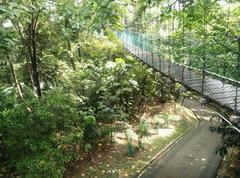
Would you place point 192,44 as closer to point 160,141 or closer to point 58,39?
point 160,141

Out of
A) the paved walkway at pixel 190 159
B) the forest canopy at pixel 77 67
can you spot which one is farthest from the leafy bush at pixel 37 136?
the paved walkway at pixel 190 159

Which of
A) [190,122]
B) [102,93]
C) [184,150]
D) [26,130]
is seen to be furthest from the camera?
[190,122]

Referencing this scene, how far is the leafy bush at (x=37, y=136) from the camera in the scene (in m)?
3.80

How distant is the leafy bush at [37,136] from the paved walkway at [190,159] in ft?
7.13

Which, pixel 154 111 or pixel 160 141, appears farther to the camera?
pixel 154 111

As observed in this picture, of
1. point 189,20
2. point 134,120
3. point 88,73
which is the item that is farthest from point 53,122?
point 134,120

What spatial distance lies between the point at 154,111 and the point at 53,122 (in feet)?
17.8

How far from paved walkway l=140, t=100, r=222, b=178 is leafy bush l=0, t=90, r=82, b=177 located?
2.17m

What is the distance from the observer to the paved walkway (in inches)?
223

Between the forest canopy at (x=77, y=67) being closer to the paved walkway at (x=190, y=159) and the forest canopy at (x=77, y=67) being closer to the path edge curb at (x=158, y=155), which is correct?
the path edge curb at (x=158, y=155)

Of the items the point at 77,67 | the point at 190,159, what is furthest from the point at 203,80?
the point at 77,67

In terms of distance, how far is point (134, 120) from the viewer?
26.6 ft

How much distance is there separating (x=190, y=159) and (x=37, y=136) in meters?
3.79

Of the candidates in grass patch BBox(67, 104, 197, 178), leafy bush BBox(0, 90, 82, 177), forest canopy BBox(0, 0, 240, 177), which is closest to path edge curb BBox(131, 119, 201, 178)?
grass patch BBox(67, 104, 197, 178)
